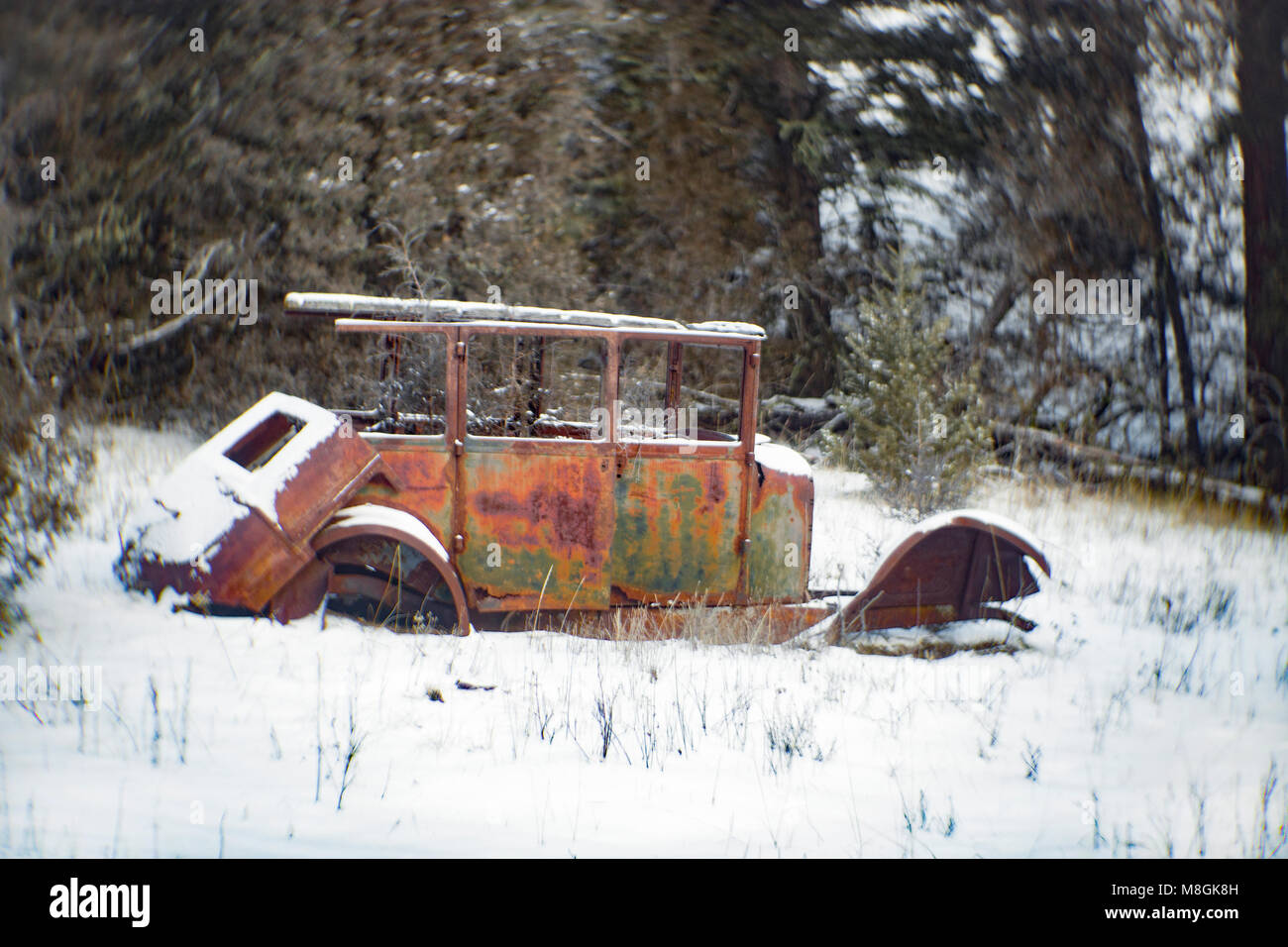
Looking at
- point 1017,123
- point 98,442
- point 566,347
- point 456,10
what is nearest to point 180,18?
point 456,10

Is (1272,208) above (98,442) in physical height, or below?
above

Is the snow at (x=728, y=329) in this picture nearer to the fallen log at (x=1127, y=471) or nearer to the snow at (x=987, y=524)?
the snow at (x=987, y=524)

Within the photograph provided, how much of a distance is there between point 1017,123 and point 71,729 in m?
13.4

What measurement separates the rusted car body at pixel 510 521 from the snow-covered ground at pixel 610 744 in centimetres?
25

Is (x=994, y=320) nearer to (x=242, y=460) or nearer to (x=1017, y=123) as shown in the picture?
(x=1017, y=123)

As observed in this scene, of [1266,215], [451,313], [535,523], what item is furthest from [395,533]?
[1266,215]

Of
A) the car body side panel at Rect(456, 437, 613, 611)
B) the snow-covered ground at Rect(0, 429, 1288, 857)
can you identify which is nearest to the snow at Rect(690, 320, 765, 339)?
the car body side panel at Rect(456, 437, 613, 611)

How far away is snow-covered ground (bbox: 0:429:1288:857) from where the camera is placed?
2.84 metres

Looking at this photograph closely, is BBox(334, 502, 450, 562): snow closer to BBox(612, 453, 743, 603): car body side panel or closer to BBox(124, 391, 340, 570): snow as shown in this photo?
BBox(124, 391, 340, 570): snow

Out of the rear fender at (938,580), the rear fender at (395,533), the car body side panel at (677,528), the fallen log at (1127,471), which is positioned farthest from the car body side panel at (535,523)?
the fallen log at (1127,471)

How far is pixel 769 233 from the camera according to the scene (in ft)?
51.8

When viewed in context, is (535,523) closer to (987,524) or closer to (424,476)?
(424,476)

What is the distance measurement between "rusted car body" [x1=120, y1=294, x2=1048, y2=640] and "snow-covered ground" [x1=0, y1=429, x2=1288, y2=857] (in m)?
0.25

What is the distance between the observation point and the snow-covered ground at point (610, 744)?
9.33 feet
